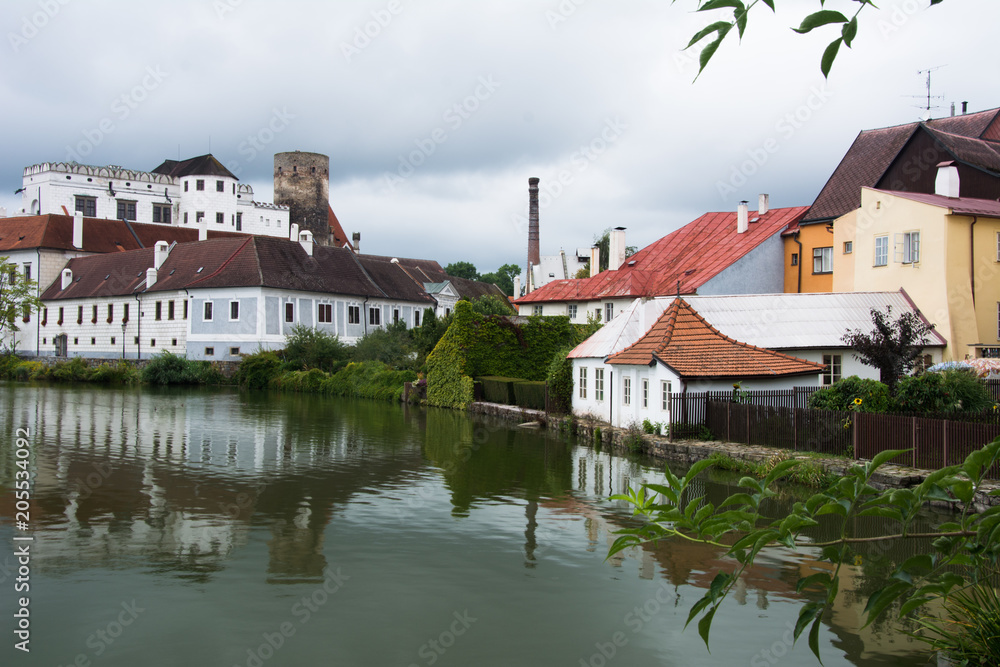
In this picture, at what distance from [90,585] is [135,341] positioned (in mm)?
53552

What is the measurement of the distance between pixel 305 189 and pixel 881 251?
66.9 metres

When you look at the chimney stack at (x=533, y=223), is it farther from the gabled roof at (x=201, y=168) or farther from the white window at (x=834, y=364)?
the white window at (x=834, y=364)

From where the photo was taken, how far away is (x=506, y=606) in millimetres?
9430

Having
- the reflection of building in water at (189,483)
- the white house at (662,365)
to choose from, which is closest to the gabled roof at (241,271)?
the reflection of building in water at (189,483)

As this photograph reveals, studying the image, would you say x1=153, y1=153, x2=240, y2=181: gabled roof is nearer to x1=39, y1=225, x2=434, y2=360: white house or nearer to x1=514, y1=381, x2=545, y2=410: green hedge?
x1=39, y1=225, x2=434, y2=360: white house

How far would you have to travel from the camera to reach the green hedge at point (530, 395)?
31.0m

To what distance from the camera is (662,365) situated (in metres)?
22.1

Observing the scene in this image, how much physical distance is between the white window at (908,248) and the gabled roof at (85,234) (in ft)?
171

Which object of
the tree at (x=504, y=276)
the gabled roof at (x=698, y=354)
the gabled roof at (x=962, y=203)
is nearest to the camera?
the gabled roof at (x=698, y=354)

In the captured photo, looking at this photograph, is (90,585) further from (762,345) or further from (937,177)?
(937,177)

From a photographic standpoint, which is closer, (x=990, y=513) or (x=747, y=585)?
(x=990, y=513)

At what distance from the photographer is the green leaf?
8.79 feet

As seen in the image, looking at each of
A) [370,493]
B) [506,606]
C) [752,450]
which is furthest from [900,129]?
[506,606]

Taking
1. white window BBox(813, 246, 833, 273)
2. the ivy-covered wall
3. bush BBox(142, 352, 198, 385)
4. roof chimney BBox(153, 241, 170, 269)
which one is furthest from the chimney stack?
white window BBox(813, 246, 833, 273)
